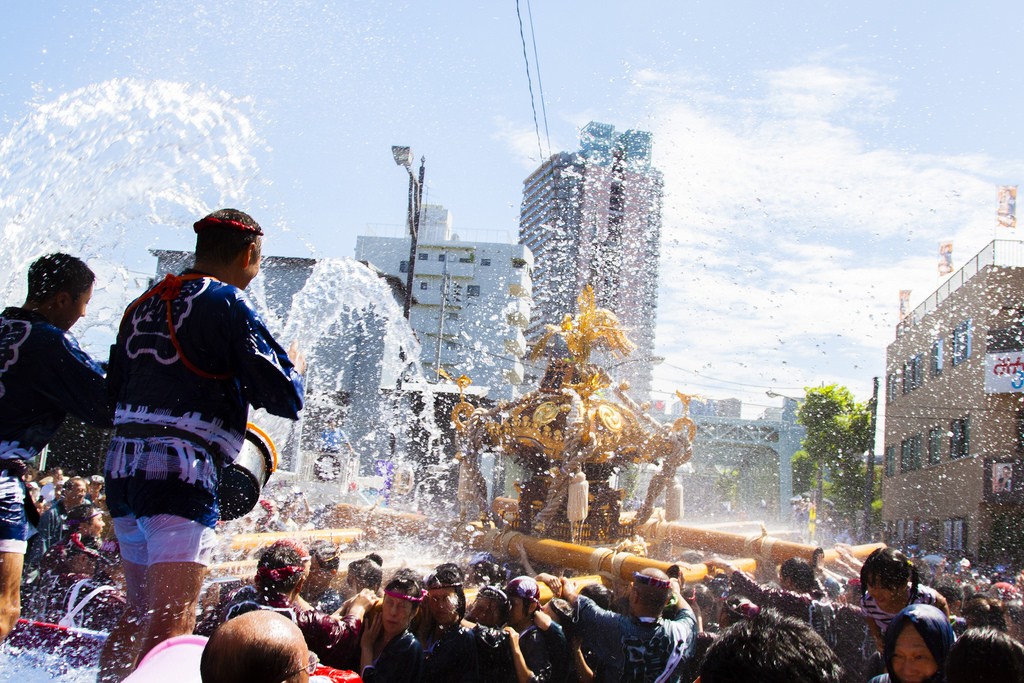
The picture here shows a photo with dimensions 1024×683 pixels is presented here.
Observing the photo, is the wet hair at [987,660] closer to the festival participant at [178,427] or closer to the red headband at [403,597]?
the red headband at [403,597]

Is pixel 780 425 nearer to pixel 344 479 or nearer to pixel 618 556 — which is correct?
pixel 344 479

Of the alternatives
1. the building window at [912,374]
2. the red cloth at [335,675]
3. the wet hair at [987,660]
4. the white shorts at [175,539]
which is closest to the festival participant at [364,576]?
the white shorts at [175,539]

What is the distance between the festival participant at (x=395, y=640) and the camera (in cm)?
323

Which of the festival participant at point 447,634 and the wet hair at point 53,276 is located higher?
the wet hair at point 53,276

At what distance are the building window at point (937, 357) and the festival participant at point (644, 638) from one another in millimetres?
29912

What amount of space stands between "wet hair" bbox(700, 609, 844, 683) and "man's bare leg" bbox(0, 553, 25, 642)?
2150 mm

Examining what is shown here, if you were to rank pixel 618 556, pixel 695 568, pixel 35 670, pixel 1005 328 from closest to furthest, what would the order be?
1. pixel 35 670
2. pixel 695 568
3. pixel 618 556
4. pixel 1005 328

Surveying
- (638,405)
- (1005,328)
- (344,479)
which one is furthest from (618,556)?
(1005,328)

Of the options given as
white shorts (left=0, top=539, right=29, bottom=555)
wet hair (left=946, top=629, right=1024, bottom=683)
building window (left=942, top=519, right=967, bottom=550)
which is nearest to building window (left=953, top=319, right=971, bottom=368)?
building window (left=942, top=519, right=967, bottom=550)

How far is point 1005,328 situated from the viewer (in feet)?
81.1

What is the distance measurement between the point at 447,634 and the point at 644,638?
3.05 ft

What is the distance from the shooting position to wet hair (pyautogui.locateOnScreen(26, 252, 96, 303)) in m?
2.98

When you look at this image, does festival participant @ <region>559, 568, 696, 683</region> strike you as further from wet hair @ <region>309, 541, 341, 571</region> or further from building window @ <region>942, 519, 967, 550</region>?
building window @ <region>942, 519, 967, 550</region>

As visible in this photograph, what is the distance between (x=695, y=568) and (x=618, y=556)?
82 centimetres
